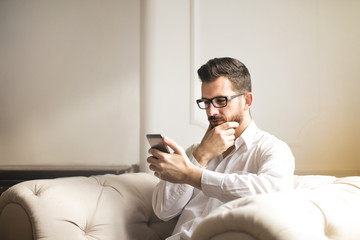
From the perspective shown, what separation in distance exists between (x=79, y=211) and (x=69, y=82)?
1199 millimetres

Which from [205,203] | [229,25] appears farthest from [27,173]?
[229,25]

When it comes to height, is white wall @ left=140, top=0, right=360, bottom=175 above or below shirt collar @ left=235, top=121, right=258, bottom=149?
above

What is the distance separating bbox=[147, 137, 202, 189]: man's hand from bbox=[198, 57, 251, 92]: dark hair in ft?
1.22

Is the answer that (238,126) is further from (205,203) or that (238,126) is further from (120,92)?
(120,92)

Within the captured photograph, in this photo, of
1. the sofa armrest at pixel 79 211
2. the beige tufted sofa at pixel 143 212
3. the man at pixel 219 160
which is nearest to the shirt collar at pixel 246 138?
the man at pixel 219 160

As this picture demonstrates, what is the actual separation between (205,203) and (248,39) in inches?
53.1

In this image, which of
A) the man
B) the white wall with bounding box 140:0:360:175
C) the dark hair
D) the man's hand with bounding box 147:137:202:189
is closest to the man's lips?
the man

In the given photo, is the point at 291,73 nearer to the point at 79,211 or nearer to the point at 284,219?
the point at 79,211

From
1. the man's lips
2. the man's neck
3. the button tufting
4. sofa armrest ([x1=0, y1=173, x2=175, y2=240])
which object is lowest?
sofa armrest ([x1=0, y1=173, x2=175, y2=240])

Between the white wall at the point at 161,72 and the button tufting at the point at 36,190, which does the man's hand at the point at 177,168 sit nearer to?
the button tufting at the point at 36,190

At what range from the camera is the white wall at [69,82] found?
2.34m

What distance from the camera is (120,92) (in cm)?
242

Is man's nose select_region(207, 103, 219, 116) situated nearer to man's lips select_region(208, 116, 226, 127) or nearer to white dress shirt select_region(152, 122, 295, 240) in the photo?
man's lips select_region(208, 116, 226, 127)

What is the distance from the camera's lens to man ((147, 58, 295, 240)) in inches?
51.0
